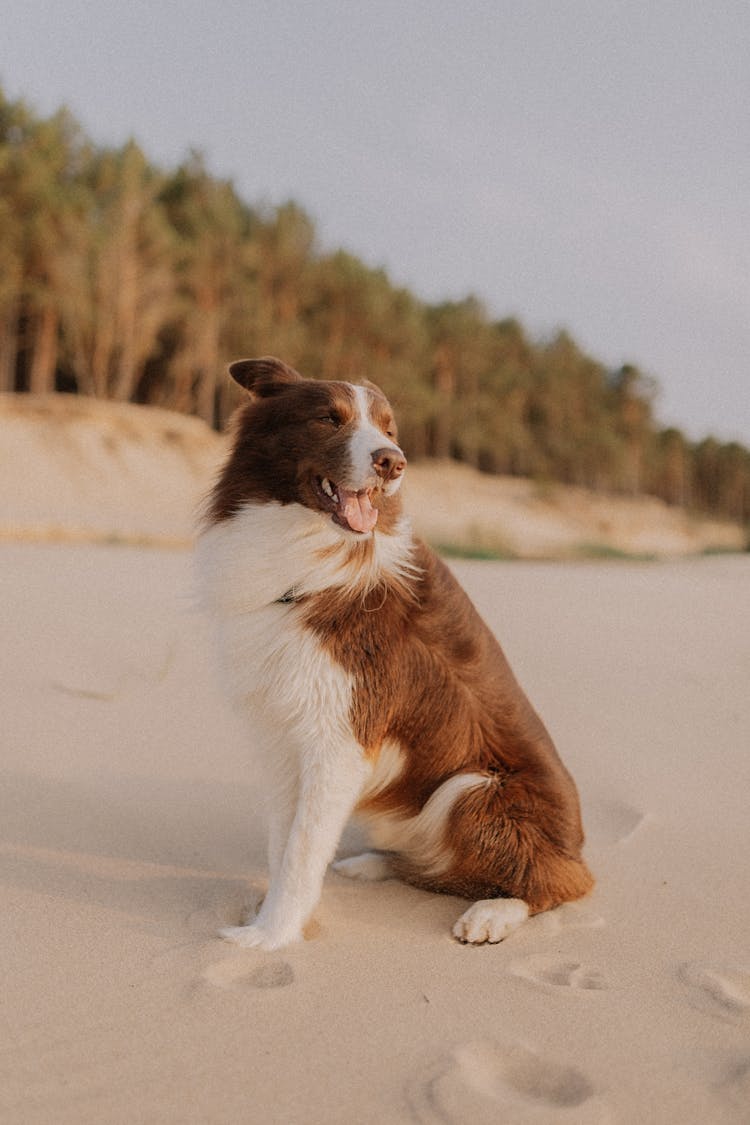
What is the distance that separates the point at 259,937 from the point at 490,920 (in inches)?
32.0

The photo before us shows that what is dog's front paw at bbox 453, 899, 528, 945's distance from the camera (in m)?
2.94

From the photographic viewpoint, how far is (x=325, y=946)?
2850 mm

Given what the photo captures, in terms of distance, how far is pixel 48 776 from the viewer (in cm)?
434

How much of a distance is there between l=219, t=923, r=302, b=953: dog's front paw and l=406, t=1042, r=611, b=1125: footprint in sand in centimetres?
82

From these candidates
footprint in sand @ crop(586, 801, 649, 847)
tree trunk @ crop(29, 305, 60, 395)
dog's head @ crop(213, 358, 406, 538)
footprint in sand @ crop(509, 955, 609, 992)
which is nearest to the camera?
footprint in sand @ crop(509, 955, 609, 992)

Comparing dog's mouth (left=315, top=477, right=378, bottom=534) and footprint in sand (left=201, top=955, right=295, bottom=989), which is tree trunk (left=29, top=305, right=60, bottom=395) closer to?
dog's mouth (left=315, top=477, right=378, bottom=534)

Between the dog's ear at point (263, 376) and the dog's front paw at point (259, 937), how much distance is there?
2040 millimetres

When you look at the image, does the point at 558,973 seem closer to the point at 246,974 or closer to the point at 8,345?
the point at 246,974

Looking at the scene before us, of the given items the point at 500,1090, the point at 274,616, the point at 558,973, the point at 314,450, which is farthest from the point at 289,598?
the point at 500,1090

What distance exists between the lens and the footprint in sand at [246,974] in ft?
8.29

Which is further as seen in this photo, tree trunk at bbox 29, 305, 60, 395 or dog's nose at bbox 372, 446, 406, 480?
tree trunk at bbox 29, 305, 60, 395

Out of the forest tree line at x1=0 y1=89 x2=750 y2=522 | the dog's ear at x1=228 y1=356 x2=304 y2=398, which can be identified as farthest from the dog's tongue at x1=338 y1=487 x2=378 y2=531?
the forest tree line at x1=0 y1=89 x2=750 y2=522

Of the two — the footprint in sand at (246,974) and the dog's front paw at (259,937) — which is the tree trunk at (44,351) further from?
the footprint in sand at (246,974)

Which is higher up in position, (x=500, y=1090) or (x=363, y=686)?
(x=363, y=686)
